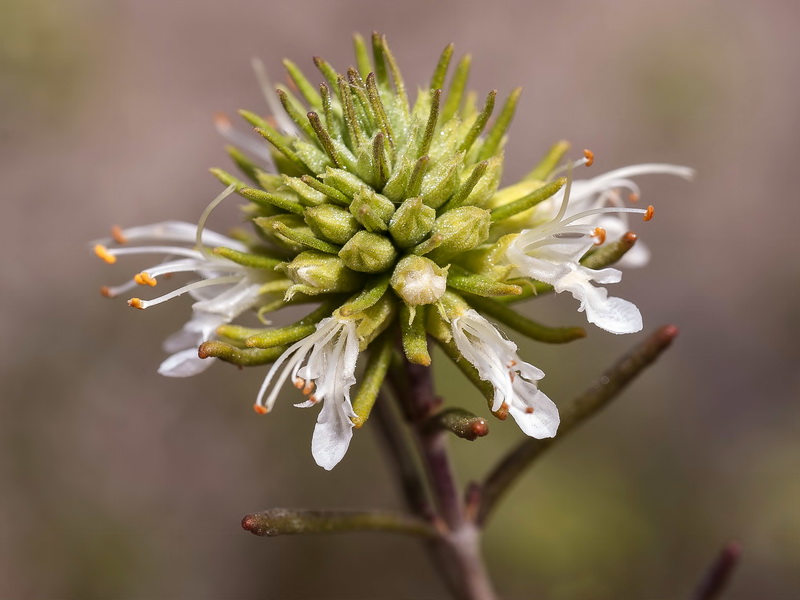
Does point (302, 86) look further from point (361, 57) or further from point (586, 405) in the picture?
point (586, 405)

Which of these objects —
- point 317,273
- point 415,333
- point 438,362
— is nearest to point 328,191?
point 317,273

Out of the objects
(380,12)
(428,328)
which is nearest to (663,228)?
(380,12)

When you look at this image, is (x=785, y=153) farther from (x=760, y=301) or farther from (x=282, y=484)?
(x=282, y=484)

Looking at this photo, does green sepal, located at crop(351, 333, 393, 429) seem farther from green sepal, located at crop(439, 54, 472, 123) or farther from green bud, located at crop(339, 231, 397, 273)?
green sepal, located at crop(439, 54, 472, 123)

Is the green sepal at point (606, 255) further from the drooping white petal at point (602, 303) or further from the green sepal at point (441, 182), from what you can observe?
the green sepal at point (441, 182)

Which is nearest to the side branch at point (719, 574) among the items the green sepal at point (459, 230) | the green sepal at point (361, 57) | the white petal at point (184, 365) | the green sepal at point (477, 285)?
the green sepal at point (477, 285)
